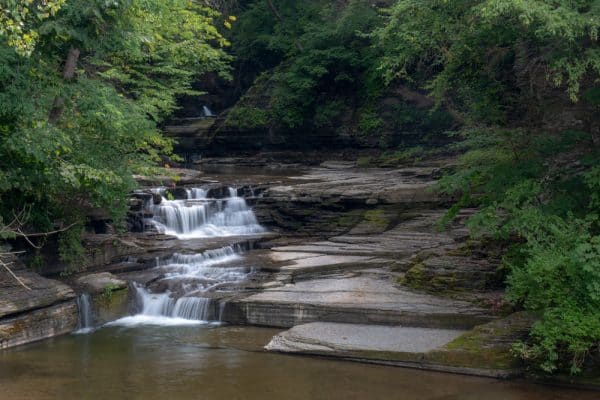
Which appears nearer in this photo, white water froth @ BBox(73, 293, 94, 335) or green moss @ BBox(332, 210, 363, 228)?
white water froth @ BBox(73, 293, 94, 335)

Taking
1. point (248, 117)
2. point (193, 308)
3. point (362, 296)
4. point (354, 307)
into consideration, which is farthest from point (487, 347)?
point (248, 117)

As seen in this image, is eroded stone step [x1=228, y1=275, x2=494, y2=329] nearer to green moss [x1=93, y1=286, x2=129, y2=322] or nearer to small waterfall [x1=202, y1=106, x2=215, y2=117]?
green moss [x1=93, y1=286, x2=129, y2=322]

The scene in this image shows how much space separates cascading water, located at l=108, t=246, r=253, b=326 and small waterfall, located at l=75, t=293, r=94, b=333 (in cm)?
44

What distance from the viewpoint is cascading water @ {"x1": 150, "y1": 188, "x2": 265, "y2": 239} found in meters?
18.8

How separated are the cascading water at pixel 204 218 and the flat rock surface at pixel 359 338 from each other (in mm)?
8115

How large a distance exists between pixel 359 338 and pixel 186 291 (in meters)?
4.43

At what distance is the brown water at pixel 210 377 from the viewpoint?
8.70 meters

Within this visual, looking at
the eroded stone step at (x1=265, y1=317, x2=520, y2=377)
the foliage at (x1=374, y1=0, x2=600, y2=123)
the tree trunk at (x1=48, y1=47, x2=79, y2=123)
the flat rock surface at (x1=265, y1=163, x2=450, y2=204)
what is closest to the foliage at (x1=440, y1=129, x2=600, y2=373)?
the eroded stone step at (x1=265, y1=317, x2=520, y2=377)

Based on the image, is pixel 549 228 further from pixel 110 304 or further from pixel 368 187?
pixel 368 187

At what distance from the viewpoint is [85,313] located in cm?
1259

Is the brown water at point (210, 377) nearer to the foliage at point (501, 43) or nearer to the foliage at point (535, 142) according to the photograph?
the foliage at point (535, 142)

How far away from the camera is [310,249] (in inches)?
643

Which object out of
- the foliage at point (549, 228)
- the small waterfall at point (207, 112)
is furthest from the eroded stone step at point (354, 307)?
the small waterfall at point (207, 112)

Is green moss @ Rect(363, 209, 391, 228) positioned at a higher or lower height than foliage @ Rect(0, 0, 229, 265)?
lower
